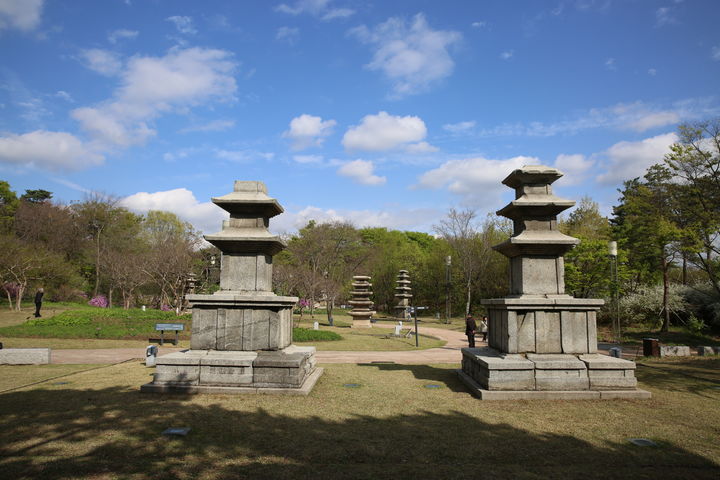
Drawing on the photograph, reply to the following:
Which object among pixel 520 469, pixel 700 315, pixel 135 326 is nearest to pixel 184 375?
pixel 520 469

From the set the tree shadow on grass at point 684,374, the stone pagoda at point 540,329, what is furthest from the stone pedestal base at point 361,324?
the stone pagoda at point 540,329

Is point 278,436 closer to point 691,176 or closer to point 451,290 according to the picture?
point 691,176

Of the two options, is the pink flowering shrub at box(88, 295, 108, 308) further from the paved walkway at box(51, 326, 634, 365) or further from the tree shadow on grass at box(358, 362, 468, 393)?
the tree shadow on grass at box(358, 362, 468, 393)

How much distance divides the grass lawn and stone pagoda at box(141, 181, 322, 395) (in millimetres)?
477

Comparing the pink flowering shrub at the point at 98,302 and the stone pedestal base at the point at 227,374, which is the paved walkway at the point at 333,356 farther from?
the pink flowering shrub at the point at 98,302

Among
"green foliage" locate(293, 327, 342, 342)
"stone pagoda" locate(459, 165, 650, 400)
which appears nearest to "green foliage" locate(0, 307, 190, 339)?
"green foliage" locate(293, 327, 342, 342)

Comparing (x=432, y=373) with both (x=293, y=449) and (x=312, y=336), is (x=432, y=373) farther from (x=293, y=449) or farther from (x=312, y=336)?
(x=312, y=336)

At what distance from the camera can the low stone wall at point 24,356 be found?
11422 millimetres

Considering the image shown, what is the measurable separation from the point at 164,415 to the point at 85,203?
4482cm

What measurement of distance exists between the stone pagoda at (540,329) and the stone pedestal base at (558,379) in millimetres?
17

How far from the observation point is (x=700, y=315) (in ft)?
77.9

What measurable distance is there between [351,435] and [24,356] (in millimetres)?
10972

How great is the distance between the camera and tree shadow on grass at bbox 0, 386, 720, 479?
4582mm

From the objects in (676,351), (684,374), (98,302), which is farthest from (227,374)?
(98,302)
